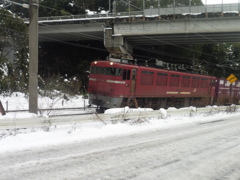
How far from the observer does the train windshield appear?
54.2ft

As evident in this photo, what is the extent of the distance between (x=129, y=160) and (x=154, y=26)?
25.5 metres

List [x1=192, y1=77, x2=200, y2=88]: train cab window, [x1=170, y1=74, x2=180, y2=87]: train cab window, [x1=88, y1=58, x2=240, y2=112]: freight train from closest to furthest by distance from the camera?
[x1=88, y1=58, x2=240, y2=112]: freight train < [x1=170, y1=74, x2=180, y2=87]: train cab window < [x1=192, y1=77, x2=200, y2=88]: train cab window

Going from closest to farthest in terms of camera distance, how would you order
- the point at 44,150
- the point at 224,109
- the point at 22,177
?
the point at 22,177 → the point at 44,150 → the point at 224,109

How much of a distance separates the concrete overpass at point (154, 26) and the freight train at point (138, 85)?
7507 millimetres

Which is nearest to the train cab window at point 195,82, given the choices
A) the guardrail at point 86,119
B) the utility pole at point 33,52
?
the guardrail at point 86,119

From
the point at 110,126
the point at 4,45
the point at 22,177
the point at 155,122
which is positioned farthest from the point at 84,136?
the point at 4,45

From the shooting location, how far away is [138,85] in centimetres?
1750

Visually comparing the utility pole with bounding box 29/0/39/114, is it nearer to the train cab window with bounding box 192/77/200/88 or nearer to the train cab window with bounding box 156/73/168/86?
the train cab window with bounding box 156/73/168/86

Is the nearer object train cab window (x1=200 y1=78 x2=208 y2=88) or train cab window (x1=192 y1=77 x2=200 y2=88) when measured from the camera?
train cab window (x1=192 y1=77 x2=200 y2=88)

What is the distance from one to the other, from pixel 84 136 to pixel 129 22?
80.3ft

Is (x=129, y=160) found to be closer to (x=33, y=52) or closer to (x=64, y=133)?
(x=64, y=133)

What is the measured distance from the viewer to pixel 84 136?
836 centimetres

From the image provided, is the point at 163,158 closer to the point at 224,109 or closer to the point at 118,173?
the point at 118,173

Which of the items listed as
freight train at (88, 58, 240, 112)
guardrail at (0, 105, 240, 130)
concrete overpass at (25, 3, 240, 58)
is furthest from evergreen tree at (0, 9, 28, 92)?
guardrail at (0, 105, 240, 130)
